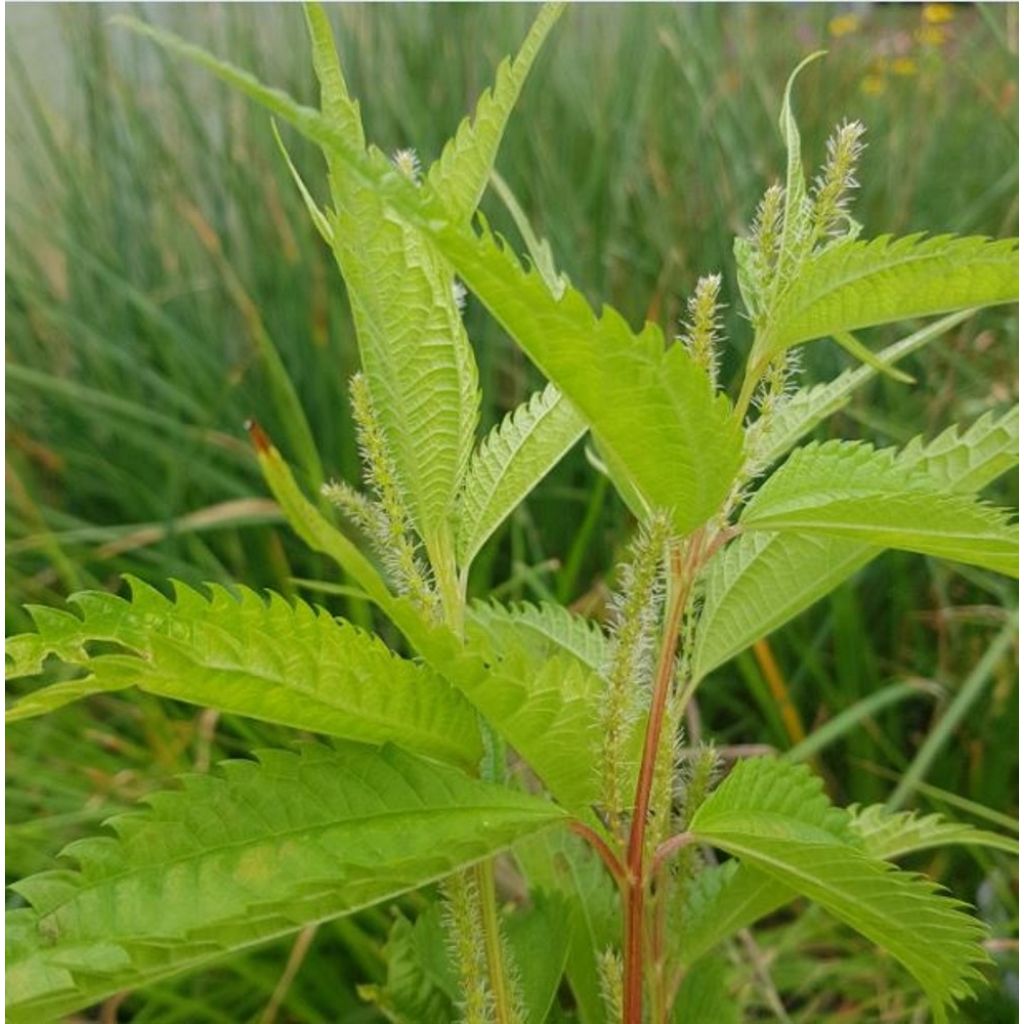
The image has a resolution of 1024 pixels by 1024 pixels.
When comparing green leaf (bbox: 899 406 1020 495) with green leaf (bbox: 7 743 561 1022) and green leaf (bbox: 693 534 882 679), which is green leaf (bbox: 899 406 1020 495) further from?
green leaf (bbox: 7 743 561 1022)

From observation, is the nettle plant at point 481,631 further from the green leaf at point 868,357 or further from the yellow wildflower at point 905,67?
the yellow wildflower at point 905,67

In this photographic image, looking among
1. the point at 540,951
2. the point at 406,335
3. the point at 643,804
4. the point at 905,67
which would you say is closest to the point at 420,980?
the point at 540,951

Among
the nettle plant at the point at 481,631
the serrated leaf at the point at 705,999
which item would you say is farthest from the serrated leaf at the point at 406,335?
the serrated leaf at the point at 705,999

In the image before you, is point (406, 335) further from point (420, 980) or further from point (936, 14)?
point (936, 14)

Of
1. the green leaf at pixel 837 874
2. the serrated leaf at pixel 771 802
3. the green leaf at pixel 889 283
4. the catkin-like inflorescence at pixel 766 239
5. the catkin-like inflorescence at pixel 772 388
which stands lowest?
the green leaf at pixel 837 874

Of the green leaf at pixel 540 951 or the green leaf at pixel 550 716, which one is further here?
the green leaf at pixel 540 951

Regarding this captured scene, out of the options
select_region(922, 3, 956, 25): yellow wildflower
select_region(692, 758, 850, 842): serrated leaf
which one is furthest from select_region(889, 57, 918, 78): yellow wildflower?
select_region(692, 758, 850, 842): serrated leaf

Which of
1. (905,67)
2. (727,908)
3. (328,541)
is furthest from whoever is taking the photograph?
(905,67)

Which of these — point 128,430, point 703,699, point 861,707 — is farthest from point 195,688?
point 128,430

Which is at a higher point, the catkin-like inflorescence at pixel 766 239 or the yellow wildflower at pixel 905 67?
the yellow wildflower at pixel 905 67
